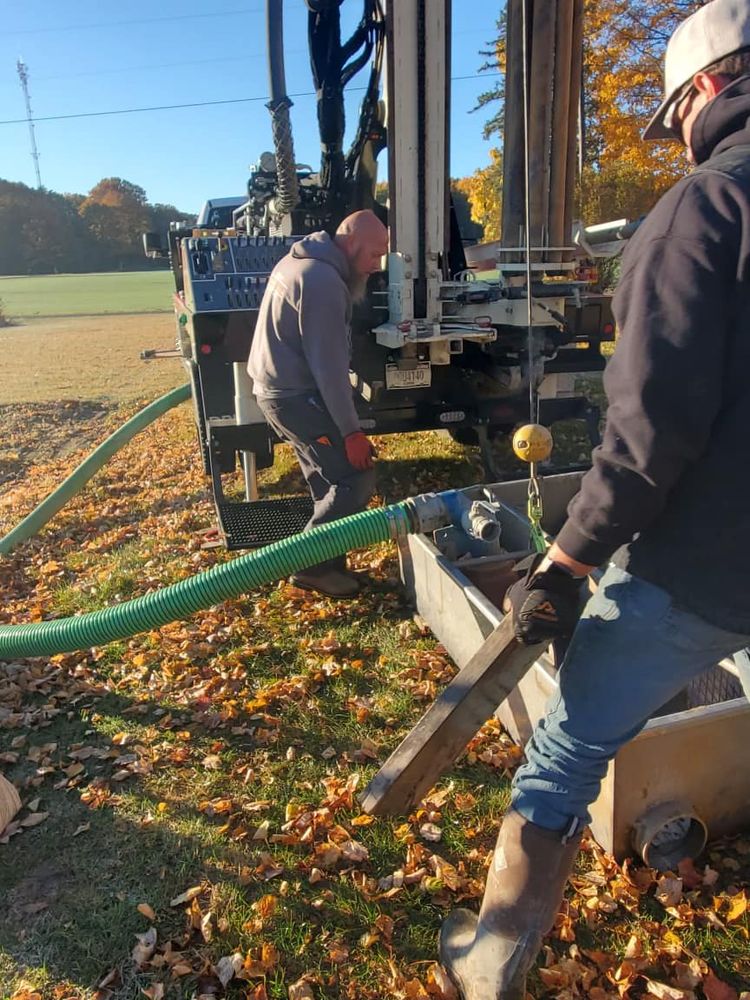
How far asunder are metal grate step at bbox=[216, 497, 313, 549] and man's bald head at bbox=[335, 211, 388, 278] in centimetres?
189

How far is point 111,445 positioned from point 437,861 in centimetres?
490

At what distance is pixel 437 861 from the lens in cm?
274

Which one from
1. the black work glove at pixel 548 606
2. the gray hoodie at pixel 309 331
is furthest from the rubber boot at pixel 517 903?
the gray hoodie at pixel 309 331

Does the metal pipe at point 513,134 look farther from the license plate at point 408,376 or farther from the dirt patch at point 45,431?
the dirt patch at point 45,431

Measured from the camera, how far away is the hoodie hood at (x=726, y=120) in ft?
5.27

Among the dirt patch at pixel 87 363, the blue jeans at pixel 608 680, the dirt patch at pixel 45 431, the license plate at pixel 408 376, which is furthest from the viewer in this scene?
the dirt patch at pixel 87 363

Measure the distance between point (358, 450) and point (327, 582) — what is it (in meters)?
0.86

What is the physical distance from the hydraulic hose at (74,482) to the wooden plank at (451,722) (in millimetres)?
3892

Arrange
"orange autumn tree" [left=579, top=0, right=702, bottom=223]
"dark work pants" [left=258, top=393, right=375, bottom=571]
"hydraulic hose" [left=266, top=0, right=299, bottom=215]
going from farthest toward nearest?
"orange autumn tree" [left=579, top=0, right=702, bottom=223] → "hydraulic hose" [left=266, top=0, right=299, bottom=215] → "dark work pants" [left=258, top=393, right=375, bottom=571]

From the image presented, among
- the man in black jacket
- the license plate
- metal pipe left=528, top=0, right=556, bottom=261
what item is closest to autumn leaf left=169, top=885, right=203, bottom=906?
the man in black jacket

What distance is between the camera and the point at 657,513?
1.72 m

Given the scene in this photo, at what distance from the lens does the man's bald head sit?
13.9 feet

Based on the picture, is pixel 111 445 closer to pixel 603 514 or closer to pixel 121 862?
pixel 121 862

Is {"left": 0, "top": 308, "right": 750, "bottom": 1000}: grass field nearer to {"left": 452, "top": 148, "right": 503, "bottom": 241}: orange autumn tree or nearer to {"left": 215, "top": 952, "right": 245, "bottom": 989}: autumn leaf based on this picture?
{"left": 215, "top": 952, "right": 245, "bottom": 989}: autumn leaf
